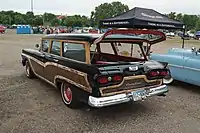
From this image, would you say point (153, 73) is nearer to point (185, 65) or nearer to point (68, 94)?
point (68, 94)

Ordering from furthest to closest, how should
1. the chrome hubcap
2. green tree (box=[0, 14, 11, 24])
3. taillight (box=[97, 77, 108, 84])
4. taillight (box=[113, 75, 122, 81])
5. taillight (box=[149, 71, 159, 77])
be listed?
green tree (box=[0, 14, 11, 24]) < the chrome hubcap < taillight (box=[149, 71, 159, 77]) < taillight (box=[113, 75, 122, 81]) < taillight (box=[97, 77, 108, 84])

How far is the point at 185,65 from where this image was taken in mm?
5988

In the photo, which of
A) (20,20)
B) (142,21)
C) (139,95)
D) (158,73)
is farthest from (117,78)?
(20,20)

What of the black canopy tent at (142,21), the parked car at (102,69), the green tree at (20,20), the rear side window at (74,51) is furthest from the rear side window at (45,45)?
the green tree at (20,20)

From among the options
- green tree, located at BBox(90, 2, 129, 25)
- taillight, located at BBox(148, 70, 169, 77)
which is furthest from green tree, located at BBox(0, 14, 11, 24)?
taillight, located at BBox(148, 70, 169, 77)

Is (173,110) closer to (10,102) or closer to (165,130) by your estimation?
(165,130)

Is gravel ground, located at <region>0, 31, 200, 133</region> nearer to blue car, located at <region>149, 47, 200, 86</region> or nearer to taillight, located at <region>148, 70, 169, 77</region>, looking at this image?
blue car, located at <region>149, 47, 200, 86</region>

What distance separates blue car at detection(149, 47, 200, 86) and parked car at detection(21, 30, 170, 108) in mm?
1078

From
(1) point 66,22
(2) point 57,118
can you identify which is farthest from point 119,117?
(1) point 66,22

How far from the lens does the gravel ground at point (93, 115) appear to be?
12.6 feet

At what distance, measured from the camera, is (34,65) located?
6.39m

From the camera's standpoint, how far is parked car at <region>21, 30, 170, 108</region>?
390 centimetres

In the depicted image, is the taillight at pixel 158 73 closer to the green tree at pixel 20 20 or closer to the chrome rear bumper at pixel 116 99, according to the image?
the chrome rear bumper at pixel 116 99

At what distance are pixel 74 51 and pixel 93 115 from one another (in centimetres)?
A: 127
